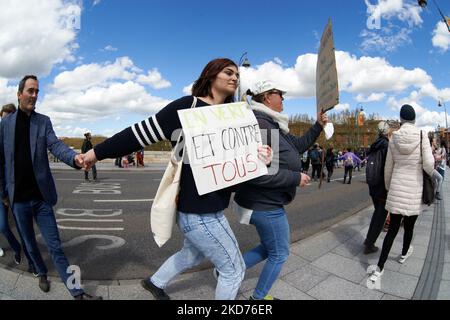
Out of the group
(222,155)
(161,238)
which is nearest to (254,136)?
(222,155)

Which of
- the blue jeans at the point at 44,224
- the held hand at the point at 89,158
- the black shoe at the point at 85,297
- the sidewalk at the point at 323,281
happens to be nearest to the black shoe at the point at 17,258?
the sidewalk at the point at 323,281

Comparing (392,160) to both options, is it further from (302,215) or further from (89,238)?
(89,238)

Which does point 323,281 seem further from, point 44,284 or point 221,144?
point 44,284

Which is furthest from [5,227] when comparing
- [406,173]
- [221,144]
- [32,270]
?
[406,173]

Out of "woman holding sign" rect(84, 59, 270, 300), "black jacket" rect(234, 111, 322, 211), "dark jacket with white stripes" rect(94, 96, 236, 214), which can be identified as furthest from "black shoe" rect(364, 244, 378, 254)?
"dark jacket with white stripes" rect(94, 96, 236, 214)

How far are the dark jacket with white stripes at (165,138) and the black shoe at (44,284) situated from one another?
1726 mm

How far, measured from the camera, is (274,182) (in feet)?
7.50

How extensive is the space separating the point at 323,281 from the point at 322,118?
172 centimetres

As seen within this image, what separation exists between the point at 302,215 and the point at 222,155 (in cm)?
537

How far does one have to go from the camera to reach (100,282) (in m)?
3.20

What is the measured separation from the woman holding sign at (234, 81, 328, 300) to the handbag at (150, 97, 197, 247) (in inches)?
23.0

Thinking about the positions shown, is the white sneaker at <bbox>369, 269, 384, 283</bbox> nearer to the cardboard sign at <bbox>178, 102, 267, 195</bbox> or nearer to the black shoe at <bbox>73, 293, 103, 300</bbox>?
the cardboard sign at <bbox>178, 102, 267, 195</bbox>

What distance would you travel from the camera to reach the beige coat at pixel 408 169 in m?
3.32

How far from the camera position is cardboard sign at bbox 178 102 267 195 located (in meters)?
1.99
